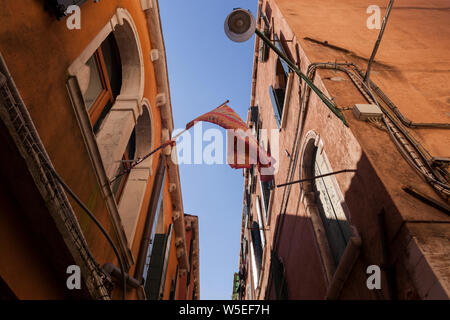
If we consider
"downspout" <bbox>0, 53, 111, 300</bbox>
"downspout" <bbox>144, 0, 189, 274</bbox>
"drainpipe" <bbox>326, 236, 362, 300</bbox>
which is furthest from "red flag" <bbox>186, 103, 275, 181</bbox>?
"downspout" <bbox>0, 53, 111, 300</bbox>

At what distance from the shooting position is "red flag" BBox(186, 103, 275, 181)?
6734 millimetres

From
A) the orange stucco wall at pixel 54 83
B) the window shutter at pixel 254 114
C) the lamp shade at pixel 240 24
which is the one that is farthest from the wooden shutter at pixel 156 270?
the window shutter at pixel 254 114

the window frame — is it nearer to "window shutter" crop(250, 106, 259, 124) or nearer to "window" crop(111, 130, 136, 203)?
"window" crop(111, 130, 136, 203)

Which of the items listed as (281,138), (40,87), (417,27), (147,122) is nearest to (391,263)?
(40,87)

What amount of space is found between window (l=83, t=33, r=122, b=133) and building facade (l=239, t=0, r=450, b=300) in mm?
3972

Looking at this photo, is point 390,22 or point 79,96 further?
point 390,22

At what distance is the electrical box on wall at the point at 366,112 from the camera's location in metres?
3.78

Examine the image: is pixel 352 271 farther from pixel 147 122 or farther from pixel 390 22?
pixel 390 22

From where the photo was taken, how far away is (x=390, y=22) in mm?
7363

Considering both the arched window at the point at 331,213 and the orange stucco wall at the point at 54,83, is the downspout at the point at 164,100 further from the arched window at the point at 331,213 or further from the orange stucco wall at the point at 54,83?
the arched window at the point at 331,213

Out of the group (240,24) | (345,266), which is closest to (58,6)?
(240,24)

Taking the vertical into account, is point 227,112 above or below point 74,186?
above

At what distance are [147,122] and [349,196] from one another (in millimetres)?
5443

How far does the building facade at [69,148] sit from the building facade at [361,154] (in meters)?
3.18
